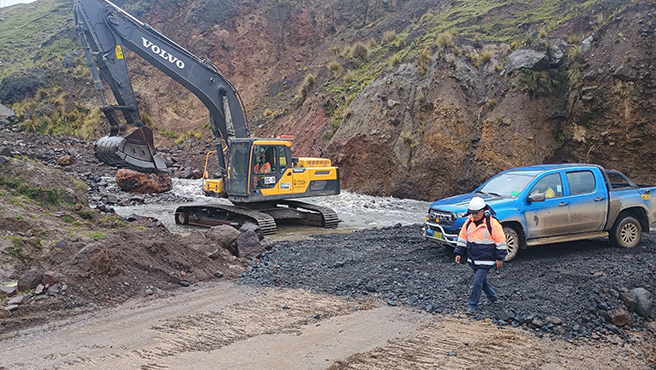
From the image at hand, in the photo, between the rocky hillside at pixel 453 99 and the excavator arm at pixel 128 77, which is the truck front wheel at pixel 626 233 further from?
the excavator arm at pixel 128 77

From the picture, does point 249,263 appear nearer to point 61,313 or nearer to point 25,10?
point 61,313

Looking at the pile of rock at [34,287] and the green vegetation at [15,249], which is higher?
the green vegetation at [15,249]

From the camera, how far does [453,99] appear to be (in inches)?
790

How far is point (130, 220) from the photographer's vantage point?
1258 cm

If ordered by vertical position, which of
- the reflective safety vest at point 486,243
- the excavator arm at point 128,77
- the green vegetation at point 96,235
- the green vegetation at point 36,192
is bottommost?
the reflective safety vest at point 486,243

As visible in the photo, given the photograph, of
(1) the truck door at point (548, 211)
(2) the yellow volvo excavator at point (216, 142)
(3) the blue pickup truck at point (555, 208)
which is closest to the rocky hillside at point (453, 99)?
(2) the yellow volvo excavator at point (216, 142)

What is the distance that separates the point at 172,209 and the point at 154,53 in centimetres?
616

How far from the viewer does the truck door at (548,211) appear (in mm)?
8875

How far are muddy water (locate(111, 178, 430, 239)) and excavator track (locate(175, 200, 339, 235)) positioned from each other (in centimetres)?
30

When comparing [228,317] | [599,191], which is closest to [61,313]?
[228,317]

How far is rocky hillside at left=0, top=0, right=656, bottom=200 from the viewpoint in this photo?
57.9 ft

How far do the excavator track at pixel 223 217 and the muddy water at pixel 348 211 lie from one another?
307 millimetres

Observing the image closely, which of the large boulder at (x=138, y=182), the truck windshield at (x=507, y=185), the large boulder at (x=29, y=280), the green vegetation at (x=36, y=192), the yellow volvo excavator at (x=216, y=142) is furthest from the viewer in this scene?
the large boulder at (x=138, y=182)

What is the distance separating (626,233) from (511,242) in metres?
2.98
